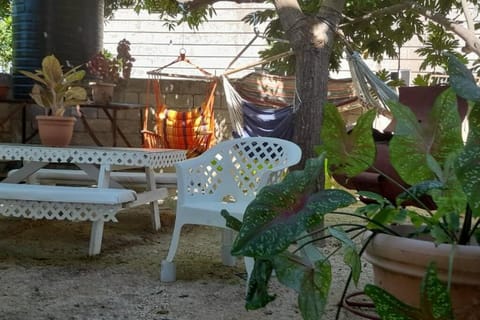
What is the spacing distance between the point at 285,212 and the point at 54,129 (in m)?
2.29

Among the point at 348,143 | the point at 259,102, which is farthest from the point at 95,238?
the point at 259,102

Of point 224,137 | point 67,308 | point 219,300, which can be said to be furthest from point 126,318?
point 224,137

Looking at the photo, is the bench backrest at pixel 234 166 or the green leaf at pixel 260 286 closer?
the green leaf at pixel 260 286

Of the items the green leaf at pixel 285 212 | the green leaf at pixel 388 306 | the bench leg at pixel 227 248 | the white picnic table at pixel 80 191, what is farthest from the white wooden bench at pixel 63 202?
the green leaf at pixel 388 306

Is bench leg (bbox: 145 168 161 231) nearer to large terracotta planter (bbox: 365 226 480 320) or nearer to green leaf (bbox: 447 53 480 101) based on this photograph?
large terracotta planter (bbox: 365 226 480 320)

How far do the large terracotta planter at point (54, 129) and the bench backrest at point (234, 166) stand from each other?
0.84 meters

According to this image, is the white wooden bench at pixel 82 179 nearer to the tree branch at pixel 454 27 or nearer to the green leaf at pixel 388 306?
the tree branch at pixel 454 27

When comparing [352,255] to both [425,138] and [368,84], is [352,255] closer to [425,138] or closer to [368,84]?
[425,138]

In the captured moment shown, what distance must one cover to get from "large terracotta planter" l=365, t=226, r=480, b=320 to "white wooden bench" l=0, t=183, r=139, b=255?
161 centimetres

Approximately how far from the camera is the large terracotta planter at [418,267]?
0.98 m

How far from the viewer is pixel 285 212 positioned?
1021 mm

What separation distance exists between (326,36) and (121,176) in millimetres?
1473

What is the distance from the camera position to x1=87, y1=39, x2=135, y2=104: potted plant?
187 inches

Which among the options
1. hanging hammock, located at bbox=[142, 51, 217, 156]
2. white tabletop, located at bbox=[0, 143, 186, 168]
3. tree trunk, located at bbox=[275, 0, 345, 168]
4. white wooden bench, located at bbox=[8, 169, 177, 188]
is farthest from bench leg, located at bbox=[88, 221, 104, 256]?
hanging hammock, located at bbox=[142, 51, 217, 156]
